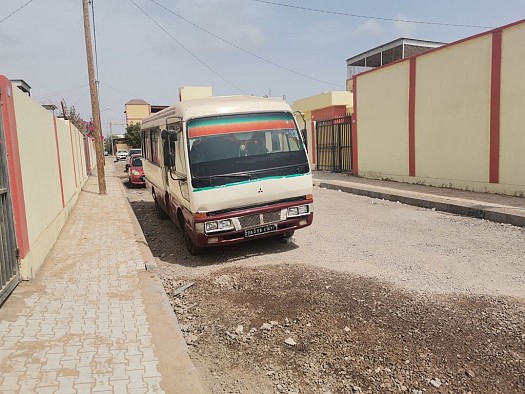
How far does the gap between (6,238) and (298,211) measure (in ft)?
12.8

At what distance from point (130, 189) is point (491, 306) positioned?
17.3 metres

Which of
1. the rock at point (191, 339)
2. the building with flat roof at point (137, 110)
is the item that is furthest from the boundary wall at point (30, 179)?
the building with flat roof at point (137, 110)

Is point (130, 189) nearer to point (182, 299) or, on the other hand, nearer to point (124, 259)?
point (124, 259)

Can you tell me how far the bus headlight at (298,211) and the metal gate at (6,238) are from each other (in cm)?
368

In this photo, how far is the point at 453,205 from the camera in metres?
9.73

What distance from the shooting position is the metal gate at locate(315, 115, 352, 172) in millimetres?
19547

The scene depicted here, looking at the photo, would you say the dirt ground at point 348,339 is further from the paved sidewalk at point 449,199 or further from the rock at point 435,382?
the paved sidewalk at point 449,199

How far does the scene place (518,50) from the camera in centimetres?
1041

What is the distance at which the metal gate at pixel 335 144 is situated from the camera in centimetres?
1955

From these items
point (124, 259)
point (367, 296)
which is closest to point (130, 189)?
point (124, 259)

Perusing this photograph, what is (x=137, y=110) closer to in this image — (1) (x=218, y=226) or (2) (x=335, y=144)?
(2) (x=335, y=144)

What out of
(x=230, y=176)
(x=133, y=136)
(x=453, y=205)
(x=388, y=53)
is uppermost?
(x=388, y=53)

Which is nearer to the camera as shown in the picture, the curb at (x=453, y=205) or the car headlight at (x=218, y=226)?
the car headlight at (x=218, y=226)

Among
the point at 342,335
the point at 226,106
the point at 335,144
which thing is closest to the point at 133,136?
the point at 335,144
